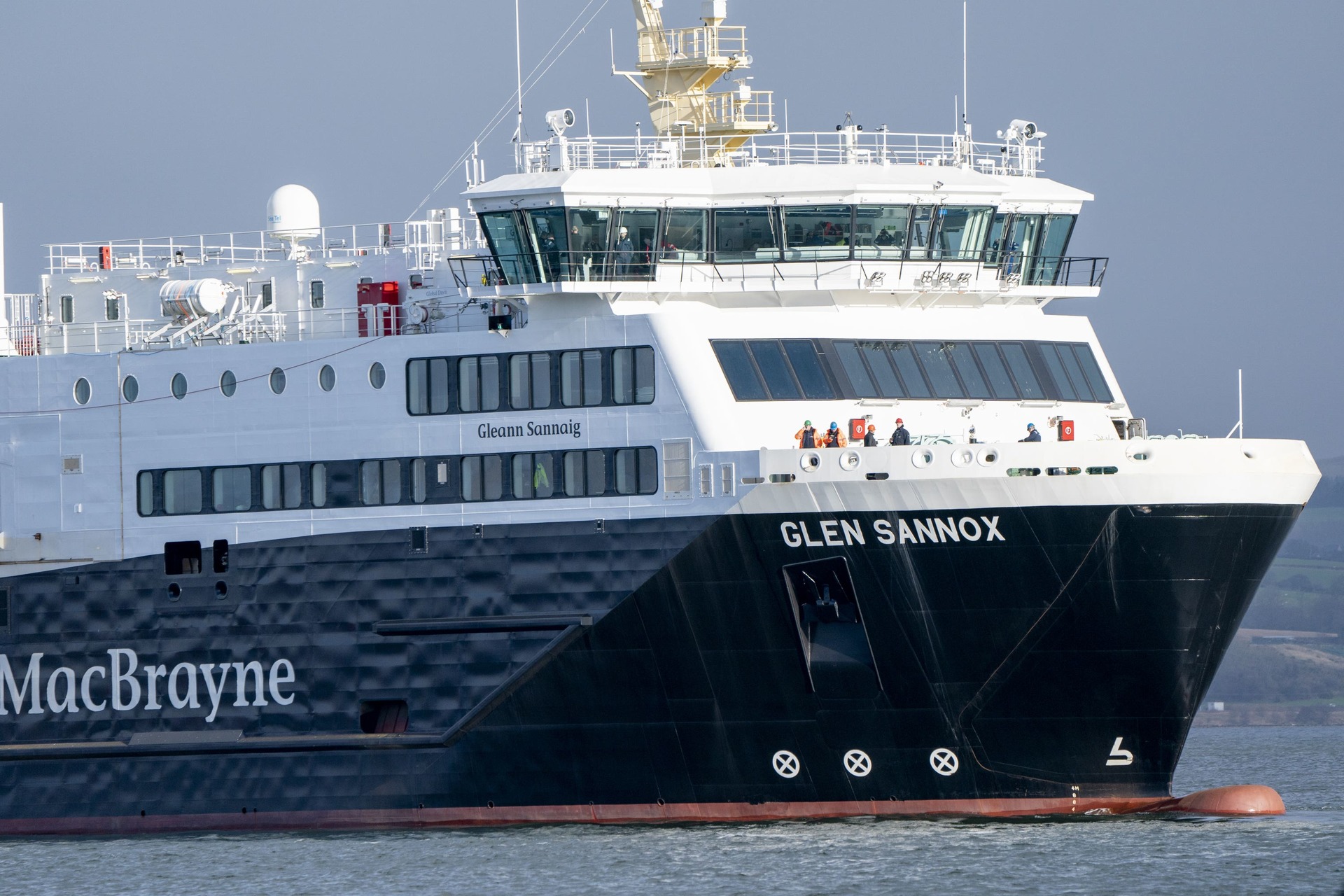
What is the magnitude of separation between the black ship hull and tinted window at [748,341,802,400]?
2.37 metres

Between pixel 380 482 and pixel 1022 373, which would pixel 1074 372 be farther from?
pixel 380 482

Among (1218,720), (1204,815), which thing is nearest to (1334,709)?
(1218,720)

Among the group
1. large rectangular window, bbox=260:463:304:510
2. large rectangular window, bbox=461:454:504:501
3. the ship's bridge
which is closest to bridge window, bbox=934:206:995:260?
the ship's bridge

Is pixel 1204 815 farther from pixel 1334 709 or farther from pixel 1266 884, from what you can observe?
pixel 1334 709

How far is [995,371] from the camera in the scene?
34844 millimetres

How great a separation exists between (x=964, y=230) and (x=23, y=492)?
59.9 feet

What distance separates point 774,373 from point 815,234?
9.10 ft

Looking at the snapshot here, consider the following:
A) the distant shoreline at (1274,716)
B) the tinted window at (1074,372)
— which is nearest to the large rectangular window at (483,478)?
the tinted window at (1074,372)

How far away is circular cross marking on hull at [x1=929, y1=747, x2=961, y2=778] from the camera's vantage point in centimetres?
3244

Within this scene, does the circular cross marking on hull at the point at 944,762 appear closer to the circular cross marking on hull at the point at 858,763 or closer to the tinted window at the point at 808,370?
the circular cross marking on hull at the point at 858,763

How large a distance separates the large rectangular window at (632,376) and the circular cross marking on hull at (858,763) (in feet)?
21.5

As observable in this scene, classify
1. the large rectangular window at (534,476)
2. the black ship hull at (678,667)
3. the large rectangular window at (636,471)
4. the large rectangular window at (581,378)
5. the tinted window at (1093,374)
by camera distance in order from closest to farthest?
the black ship hull at (678,667), the large rectangular window at (636,471), the large rectangular window at (581,378), the large rectangular window at (534,476), the tinted window at (1093,374)

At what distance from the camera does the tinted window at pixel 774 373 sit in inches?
1321

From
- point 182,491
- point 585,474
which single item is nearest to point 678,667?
point 585,474
